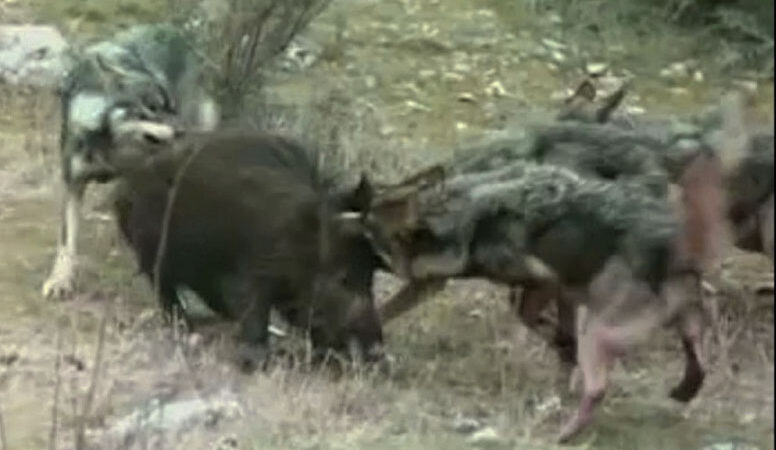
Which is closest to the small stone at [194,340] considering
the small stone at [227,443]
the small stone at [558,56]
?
the small stone at [227,443]

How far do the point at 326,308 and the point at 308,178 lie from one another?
0.46m

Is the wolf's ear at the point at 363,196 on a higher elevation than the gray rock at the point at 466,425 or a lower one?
higher

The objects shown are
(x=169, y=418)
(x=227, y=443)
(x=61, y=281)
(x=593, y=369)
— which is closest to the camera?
(x=227, y=443)

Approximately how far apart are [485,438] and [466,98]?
12.8ft

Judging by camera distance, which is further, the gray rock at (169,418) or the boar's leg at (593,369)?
the boar's leg at (593,369)

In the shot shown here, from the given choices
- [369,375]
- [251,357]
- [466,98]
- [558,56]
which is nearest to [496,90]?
[466,98]

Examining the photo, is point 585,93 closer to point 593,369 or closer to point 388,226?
point 388,226

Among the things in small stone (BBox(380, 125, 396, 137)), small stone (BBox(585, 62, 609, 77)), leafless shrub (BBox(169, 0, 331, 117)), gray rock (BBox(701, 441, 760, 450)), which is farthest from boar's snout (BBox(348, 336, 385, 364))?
small stone (BBox(585, 62, 609, 77))

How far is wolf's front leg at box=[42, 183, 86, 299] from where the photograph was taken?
23.7 ft

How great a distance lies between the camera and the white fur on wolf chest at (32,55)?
9891mm

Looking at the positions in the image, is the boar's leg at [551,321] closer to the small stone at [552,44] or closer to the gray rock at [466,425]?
the gray rock at [466,425]

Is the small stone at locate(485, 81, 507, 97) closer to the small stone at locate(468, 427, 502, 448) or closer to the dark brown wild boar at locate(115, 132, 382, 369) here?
the dark brown wild boar at locate(115, 132, 382, 369)

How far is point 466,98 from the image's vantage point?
30.5ft

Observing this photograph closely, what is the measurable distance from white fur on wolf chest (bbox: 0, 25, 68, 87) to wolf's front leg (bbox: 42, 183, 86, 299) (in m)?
2.18
